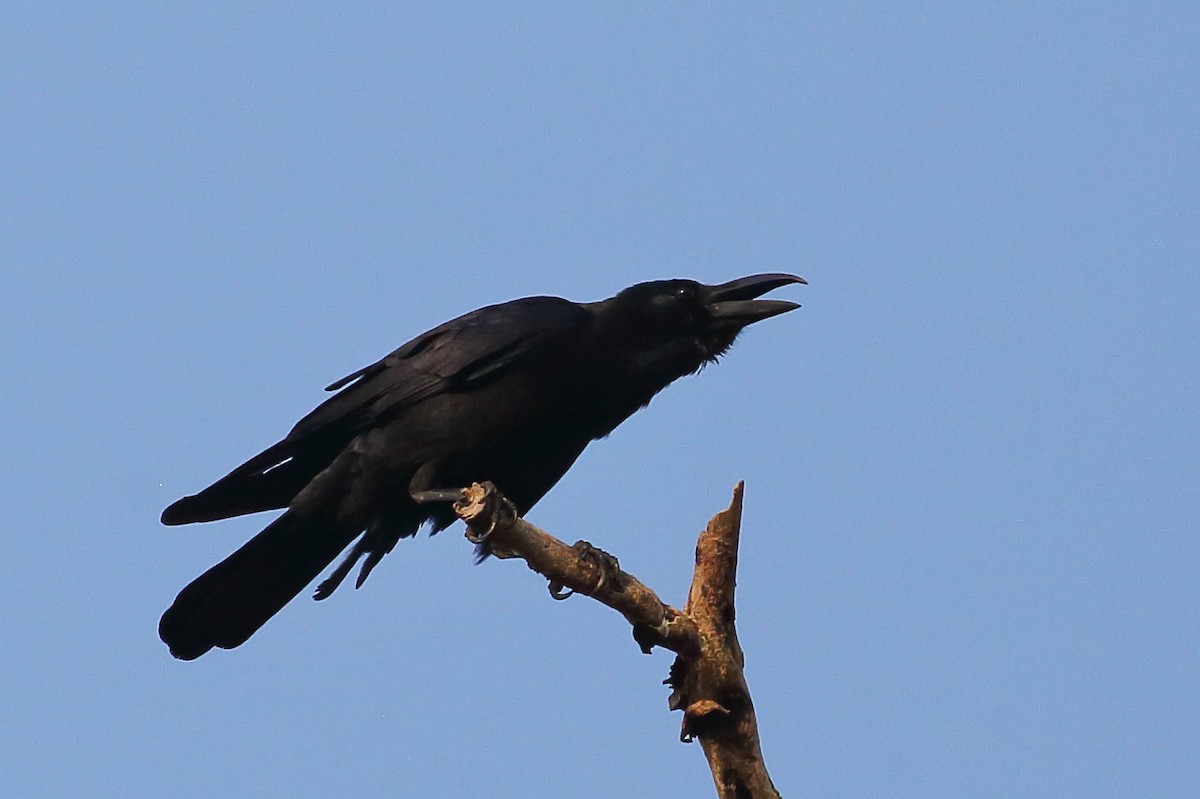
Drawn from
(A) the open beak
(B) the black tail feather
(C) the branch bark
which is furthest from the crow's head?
(C) the branch bark

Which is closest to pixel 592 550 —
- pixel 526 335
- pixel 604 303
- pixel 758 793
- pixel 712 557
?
pixel 712 557

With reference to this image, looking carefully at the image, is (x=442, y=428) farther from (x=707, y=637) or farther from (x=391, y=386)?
(x=707, y=637)

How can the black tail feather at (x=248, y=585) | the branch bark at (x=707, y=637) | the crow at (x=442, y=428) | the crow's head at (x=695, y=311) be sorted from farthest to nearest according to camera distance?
the crow's head at (x=695, y=311) < the black tail feather at (x=248, y=585) < the crow at (x=442, y=428) < the branch bark at (x=707, y=637)

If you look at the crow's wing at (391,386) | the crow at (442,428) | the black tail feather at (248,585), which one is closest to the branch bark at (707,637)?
the crow at (442,428)

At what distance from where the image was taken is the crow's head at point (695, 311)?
23.7ft

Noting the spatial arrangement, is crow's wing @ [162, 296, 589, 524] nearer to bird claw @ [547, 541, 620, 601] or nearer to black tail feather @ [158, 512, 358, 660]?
black tail feather @ [158, 512, 358, 660]

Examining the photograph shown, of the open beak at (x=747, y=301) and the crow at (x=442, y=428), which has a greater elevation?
the open beak at (x=747, y=301)

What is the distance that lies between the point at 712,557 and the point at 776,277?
222cm

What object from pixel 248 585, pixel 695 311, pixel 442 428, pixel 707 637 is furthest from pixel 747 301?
pixel 248 585

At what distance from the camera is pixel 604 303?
291 inches

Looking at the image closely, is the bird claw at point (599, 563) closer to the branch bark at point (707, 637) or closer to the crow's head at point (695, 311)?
the branch bark at point (707, 637)

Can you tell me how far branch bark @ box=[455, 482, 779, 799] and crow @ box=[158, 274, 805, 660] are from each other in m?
1.16

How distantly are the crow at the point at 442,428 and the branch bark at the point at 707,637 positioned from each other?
1157mm

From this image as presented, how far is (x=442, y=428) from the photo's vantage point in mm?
6746
